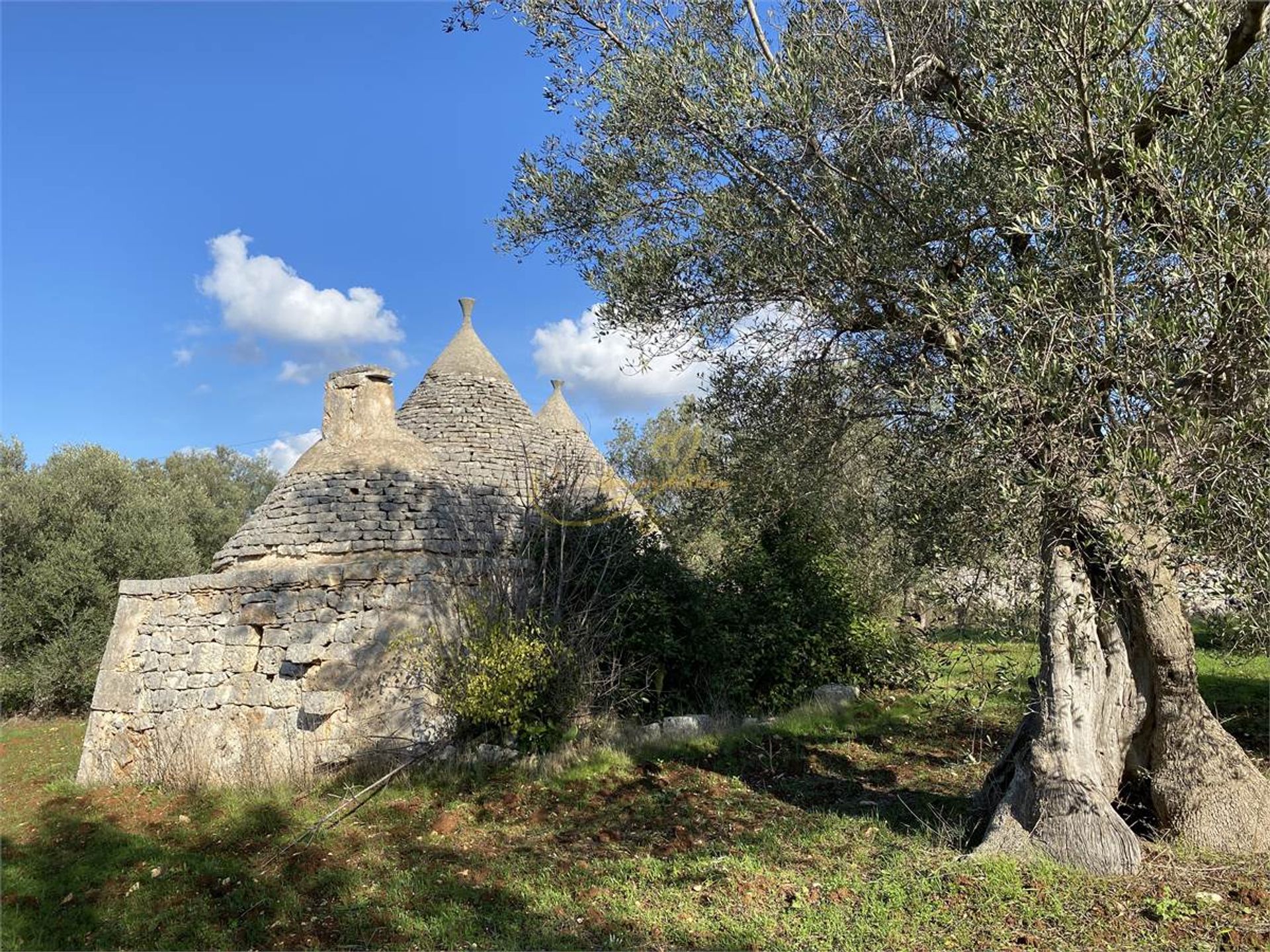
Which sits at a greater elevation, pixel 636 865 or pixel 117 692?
pixel 117 692

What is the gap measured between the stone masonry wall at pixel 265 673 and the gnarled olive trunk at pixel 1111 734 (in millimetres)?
7051

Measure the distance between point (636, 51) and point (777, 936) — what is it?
680 centimetres

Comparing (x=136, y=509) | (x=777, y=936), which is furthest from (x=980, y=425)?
(x=136, y=509)

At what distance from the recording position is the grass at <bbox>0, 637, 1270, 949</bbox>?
197 inches

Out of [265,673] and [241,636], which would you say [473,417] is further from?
[265,673]

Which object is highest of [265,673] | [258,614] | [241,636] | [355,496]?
[355,496]

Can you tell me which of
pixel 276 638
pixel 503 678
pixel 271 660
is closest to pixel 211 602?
pixel 276 638

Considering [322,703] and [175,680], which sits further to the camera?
[175,680]

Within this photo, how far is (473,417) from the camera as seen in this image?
1515 centimetres

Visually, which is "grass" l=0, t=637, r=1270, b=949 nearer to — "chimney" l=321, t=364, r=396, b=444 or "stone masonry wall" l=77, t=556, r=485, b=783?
"stone masonry wall" l=77, t=556, r=485, b=783

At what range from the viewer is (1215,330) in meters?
4.59

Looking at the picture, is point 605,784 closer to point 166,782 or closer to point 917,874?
point 917,874

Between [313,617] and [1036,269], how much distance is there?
943 cm

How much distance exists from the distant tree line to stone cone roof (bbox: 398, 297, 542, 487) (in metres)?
11.0
